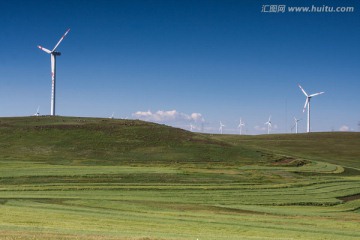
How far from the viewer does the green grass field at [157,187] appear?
37.6m

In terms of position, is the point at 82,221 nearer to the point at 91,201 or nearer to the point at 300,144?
the point at 91,201

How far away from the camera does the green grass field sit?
37625 millimetres

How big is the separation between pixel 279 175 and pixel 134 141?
49072 millimetres

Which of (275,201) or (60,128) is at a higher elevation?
(60,128)

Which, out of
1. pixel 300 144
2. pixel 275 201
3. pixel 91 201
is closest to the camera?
pixel 91 201

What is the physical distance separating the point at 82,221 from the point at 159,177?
3985 cm

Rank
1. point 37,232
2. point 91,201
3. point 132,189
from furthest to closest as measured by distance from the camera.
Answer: point 132,189 → point 91,201 → point 37,232

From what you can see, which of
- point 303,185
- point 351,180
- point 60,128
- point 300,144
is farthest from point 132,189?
point 300,144

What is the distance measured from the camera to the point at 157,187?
68000 millimetres

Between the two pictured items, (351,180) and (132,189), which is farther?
(351,180)

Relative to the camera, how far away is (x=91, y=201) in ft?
177

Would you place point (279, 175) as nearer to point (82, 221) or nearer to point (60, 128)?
point (82, 221)

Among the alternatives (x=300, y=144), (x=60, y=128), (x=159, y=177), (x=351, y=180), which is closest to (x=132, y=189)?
(x=159, y=177)

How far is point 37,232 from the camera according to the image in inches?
1164
